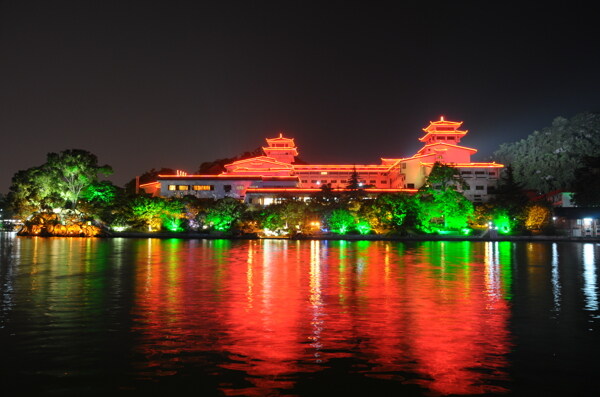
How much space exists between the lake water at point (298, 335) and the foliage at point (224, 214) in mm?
40681

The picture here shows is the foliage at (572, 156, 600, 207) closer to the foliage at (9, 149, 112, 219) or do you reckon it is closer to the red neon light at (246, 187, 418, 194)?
the red neon light at (246, 187, 418, 194)

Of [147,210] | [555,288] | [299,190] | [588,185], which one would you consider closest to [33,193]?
[147,210]

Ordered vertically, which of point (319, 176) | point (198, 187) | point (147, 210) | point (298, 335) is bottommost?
point (298, 335)

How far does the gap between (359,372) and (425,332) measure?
3.34 m

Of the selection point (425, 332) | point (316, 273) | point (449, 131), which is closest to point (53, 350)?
point (425, 332)

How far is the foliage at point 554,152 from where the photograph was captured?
8612 cm

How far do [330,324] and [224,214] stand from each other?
51.4 metres

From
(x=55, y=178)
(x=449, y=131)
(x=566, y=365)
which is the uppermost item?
(x=449, y=131)

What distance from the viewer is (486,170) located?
77375 mm

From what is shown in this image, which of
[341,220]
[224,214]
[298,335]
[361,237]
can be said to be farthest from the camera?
[224,214]

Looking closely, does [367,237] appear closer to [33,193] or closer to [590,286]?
[33,193]

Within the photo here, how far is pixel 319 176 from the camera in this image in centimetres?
8869

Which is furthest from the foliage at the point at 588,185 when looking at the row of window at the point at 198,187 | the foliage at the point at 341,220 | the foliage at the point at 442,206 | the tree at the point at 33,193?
the tree at the point at 33,193

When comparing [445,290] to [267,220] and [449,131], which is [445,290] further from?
[449,131]
